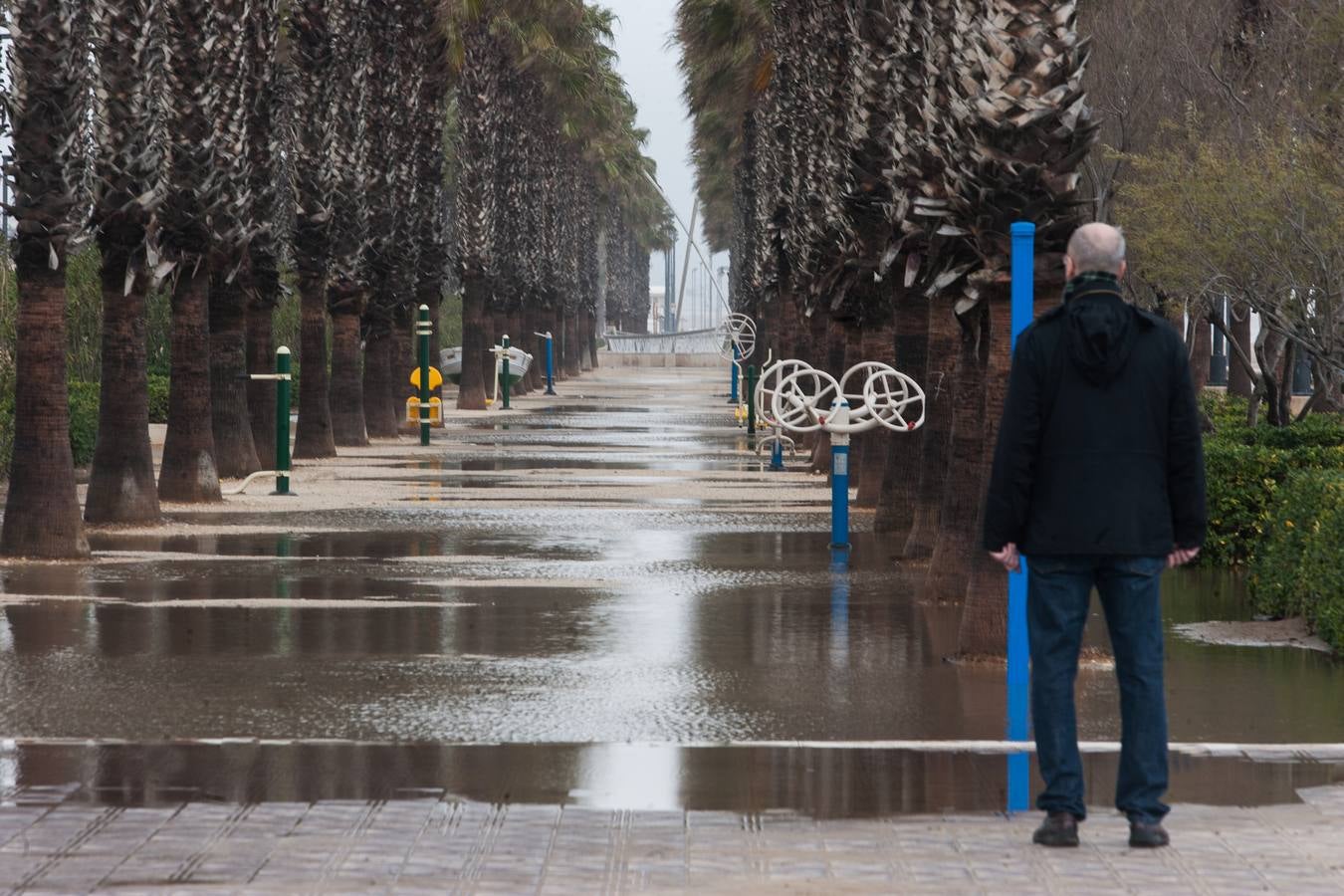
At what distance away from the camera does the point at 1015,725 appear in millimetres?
8055

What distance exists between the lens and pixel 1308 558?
40.6ft

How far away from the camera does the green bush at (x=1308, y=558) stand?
1179cm

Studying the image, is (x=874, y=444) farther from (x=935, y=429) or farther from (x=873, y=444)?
(x=935, y=429)

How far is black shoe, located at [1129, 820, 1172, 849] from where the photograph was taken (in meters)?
6.89

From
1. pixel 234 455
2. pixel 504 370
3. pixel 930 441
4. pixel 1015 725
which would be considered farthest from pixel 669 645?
pixel 504 370

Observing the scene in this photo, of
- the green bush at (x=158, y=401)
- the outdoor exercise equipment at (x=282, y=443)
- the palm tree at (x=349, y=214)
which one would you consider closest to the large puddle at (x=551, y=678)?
the outdoor exercise equipment at (x=282, y=443)

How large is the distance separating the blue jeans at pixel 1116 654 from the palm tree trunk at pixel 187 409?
16.0 metres

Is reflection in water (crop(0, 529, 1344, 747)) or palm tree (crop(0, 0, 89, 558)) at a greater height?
palm tree (crop(0, 0, 89, 558))

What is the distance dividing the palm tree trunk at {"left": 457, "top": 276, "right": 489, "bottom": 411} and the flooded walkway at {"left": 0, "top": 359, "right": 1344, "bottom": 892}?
30917 mm

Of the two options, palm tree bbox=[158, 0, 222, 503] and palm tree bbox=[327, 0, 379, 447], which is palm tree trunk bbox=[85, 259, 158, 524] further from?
palm tree bbox=[327, 0, 379, 447]

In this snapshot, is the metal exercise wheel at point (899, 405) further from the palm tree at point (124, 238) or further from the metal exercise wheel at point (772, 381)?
the palm tree at point (124, 238)

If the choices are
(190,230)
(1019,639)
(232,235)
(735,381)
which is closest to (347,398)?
(232,235)

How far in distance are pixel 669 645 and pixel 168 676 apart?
2908mm

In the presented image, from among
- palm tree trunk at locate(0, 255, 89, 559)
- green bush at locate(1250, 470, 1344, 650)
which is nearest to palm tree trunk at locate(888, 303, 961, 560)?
green bush at locate(1250, 470, 1344, 650)
